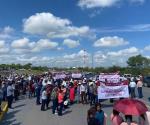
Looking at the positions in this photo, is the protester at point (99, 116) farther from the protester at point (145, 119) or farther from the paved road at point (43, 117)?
the paved road at point (43, 117)

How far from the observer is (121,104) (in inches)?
368

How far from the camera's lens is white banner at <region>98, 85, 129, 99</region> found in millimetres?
23922

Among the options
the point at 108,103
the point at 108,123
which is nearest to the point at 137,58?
the point at 108,103

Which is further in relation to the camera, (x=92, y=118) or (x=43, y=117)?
(x=43, y=117)

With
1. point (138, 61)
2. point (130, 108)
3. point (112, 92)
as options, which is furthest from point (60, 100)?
point (138, 61)

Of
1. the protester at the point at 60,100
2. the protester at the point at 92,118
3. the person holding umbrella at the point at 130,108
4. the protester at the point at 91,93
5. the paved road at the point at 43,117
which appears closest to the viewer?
the person holding umbrella at the point at 130,108

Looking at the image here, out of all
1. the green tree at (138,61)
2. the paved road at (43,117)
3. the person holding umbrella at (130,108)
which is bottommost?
the paved road at (43,117)

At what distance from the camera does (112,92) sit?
24.0 metres

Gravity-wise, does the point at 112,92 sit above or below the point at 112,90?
below

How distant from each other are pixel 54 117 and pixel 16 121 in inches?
91.2

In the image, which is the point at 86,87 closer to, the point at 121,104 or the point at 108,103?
the point at 108,103

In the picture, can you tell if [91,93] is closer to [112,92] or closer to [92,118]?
[112,92]

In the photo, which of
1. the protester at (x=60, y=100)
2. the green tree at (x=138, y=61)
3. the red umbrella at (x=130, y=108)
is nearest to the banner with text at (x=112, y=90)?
the protester at (x=60, y=100)

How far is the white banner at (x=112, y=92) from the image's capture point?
23922 mm
